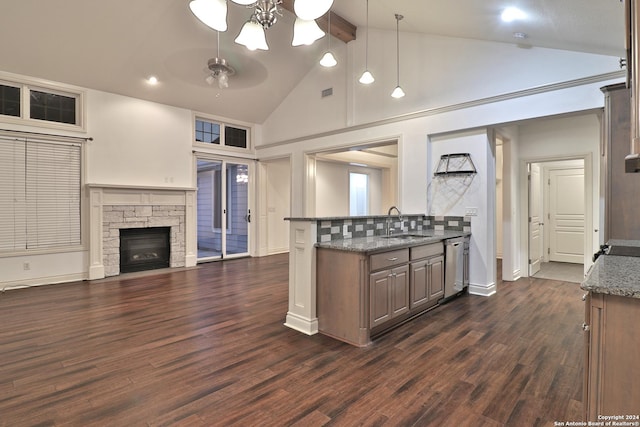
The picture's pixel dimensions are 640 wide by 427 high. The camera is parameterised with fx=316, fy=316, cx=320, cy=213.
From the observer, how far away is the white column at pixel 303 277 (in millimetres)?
3111

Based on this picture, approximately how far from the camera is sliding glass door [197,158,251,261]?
7137 mm

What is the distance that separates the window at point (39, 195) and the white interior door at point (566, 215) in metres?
9.58

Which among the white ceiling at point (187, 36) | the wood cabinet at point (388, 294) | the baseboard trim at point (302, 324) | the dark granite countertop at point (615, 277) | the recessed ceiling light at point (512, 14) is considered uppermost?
the white ceiling at point (187, 36)

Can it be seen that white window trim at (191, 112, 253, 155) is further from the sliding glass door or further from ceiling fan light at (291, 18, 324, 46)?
ceiling fan light at (291, 18, 324, 46)

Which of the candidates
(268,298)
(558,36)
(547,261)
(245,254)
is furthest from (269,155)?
(547,261)

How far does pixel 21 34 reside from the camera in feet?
14.2

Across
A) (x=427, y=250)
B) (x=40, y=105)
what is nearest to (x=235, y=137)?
(x=40, y=105)

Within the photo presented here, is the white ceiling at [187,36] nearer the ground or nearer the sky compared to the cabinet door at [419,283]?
nearer the sky

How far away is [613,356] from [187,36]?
622 centimetres

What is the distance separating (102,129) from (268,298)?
4282 mm

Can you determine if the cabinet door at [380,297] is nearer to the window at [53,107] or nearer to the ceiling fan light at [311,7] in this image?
the ceiling fan light at [311,7]

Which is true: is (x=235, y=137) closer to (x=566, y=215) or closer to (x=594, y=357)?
(x=594, y=357)

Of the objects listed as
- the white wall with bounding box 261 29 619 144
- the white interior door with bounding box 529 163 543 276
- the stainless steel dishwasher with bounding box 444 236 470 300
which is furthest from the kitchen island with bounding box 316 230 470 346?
the white interior door with bounding box 529 163 543 276

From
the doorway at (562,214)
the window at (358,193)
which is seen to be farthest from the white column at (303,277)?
the window at (358,193)
